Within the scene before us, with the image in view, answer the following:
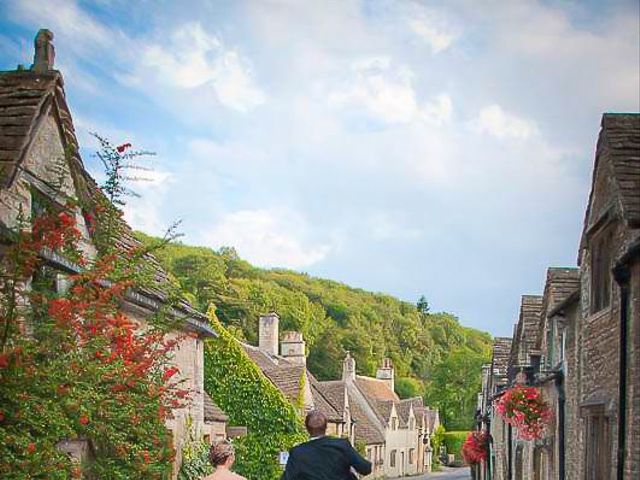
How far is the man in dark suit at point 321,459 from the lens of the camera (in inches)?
309

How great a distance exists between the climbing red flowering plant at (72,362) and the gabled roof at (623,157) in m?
6.24

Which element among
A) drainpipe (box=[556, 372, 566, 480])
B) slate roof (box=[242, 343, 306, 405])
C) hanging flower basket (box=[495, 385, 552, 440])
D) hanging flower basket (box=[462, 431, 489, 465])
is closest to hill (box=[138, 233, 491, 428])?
slate roof (box=[242, 343, 306, 405])

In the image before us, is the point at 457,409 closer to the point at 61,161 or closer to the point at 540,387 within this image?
the point at 540,387

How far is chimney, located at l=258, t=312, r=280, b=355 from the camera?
45.3 meters

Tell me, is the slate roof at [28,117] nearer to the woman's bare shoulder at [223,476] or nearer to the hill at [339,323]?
the woman's bare shoulder at [223,476]

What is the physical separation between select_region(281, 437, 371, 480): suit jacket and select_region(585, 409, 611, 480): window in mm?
5627

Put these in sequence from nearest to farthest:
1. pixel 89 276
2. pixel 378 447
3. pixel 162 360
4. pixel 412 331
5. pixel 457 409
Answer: pixel 89 276
pixel 162 360
pixel 378 447
pixel 457 409
pixel 412 331

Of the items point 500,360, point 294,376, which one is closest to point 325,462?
point 500,360

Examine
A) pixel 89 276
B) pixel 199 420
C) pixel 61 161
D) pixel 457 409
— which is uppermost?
pixel 61 161

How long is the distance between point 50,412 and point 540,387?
473 inches

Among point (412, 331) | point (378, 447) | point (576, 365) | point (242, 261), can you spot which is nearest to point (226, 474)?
point (576, 365)

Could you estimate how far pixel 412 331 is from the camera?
12244cm

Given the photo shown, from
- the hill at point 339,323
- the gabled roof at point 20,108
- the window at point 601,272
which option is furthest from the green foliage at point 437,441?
the gabled roof at point 20,108

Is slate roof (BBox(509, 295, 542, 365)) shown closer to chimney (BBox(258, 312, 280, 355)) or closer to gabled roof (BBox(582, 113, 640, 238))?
gabled roof (BBox(582, 113, 640, 238))
